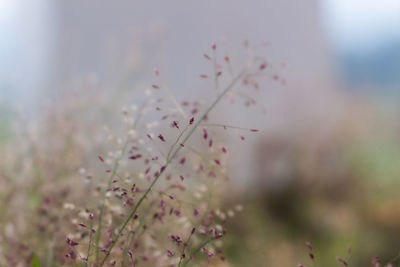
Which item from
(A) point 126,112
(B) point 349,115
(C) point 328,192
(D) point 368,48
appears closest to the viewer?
(A) point 126,112

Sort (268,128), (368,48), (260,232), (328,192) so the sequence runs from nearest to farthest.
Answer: (260,232) → (328,192) → (268,128) → (368,48)

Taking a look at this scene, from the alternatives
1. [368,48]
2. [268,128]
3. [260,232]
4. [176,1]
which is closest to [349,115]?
[268,128]

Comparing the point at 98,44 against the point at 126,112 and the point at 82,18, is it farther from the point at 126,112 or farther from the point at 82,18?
the point at 126,112

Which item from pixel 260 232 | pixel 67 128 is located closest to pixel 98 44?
pixel 260 232

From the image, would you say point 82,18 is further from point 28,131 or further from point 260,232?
point 28,131

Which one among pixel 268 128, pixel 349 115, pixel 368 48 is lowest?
pixel 368 48

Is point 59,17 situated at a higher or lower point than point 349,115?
higher

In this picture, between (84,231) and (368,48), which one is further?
(368,48)
